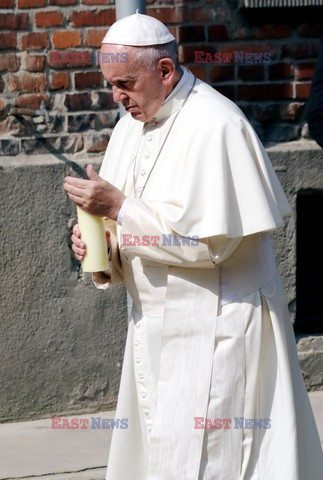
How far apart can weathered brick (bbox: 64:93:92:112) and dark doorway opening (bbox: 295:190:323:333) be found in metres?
1.38

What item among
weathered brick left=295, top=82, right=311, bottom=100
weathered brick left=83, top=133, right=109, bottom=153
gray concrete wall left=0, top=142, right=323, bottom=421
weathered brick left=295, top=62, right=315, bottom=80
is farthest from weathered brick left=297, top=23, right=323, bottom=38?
weathered brick left=83, top=133, right=109, bottom=153

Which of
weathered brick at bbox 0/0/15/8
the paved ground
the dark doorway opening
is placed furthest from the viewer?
the dark doorway opening

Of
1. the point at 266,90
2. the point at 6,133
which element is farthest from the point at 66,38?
the point at 266,90

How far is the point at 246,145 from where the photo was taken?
11.8ft

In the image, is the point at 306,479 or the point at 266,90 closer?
the point at 306,479

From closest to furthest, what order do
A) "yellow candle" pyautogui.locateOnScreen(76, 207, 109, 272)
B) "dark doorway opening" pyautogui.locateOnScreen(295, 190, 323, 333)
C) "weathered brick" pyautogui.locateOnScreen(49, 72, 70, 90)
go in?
1. "yellow candle" pyautogui.locateOnScreen(76, 207, 109, 272)
2. "weathered brick" pyautogui.locateOnScreen(49, 72, 70, 90)
3. "dark doorway opening" pyautogui.locateOnScreen(295, 190, 323, 333)

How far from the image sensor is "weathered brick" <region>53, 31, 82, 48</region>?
5484 millimetres

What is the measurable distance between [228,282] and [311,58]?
2.44 meters

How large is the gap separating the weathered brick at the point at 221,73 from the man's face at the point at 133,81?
2.04 meters

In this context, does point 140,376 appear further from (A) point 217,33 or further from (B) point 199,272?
(A) point 217,33

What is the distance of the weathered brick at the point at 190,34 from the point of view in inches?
221

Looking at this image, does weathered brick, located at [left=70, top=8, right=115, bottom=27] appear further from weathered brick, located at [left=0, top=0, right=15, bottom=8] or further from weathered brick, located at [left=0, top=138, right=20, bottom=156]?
weathered brick, located at [left=0, top=138, right=20, bottom=156]

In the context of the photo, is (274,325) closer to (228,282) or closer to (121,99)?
(228,282)

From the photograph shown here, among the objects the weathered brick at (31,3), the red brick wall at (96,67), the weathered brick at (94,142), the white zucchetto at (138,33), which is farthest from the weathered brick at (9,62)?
the white zucchetto at (138,33)
